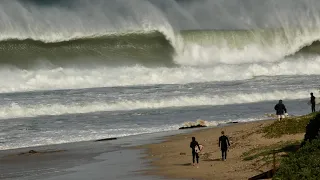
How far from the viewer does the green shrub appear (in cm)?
1218

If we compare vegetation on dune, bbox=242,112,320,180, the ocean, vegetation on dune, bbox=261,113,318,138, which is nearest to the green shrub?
vegetation on dune, bbox=242,112,320,180

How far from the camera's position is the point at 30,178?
18.4 meters

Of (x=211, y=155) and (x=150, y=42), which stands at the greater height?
(x=150, y=42)

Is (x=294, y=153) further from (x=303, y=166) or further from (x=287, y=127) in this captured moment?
(x=287, y=127)

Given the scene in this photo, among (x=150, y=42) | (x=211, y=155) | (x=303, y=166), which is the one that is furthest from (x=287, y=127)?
(x=150, y=42)

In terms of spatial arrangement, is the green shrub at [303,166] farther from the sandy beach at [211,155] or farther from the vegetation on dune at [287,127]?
the vegetation on dune at [287,127]

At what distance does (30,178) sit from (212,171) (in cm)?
437

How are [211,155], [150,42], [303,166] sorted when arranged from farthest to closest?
[150,42]
[211,155]
[303,166]

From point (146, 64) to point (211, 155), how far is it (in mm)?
33731

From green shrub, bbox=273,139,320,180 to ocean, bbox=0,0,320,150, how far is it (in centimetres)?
1358

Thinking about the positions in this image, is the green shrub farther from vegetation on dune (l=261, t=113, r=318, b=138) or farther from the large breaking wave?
the large breaking wave

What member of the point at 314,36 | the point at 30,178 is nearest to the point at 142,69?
the point at 314,36

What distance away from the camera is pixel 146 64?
177 feet

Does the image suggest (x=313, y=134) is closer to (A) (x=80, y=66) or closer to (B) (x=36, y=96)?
(B) (x=36, y=96)
